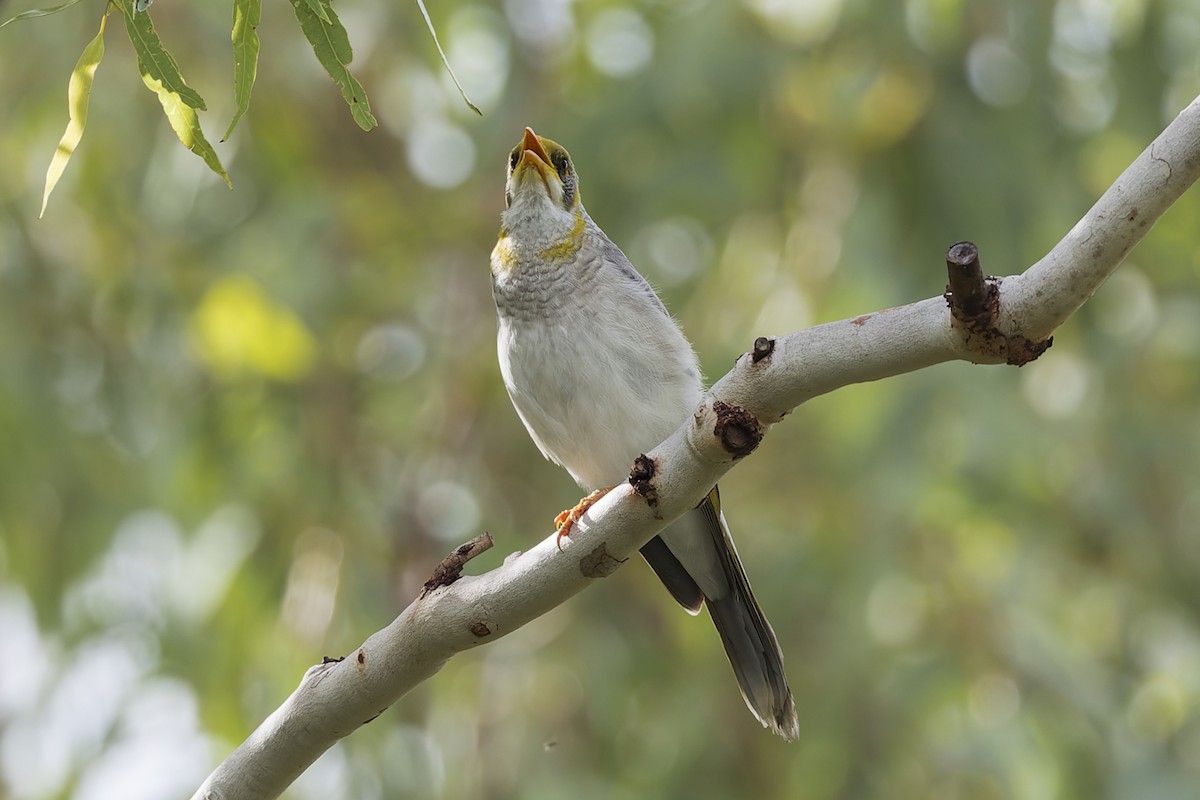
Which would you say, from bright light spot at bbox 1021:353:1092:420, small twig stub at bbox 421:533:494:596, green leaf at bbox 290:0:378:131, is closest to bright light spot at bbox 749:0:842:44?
bright light spot at bbox 1021:353:1092:420

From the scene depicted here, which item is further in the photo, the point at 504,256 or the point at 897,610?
the point at 897,610

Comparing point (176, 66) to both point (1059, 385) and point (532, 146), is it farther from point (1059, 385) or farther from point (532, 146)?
point (1059, 385)

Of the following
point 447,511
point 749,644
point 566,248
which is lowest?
point 749,644

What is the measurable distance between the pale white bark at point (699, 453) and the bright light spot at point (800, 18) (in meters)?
4.21

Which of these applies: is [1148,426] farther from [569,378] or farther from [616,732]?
[569,378]

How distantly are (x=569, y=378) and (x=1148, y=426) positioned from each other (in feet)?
12.0

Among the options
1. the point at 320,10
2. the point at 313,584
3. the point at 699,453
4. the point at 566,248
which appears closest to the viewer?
the point at 320,10

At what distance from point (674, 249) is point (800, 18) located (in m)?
1.22

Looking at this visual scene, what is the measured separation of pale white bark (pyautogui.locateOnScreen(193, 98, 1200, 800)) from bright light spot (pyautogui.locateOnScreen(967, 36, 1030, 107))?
4.06 meters

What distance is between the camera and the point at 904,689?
5.65 metres

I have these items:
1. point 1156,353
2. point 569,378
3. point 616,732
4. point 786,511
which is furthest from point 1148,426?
point 569,378

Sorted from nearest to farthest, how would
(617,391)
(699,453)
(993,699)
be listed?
(699,453), (617,391), (993,699)

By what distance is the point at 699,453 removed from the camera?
2.11 meters

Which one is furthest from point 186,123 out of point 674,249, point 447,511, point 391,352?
point 391,352
